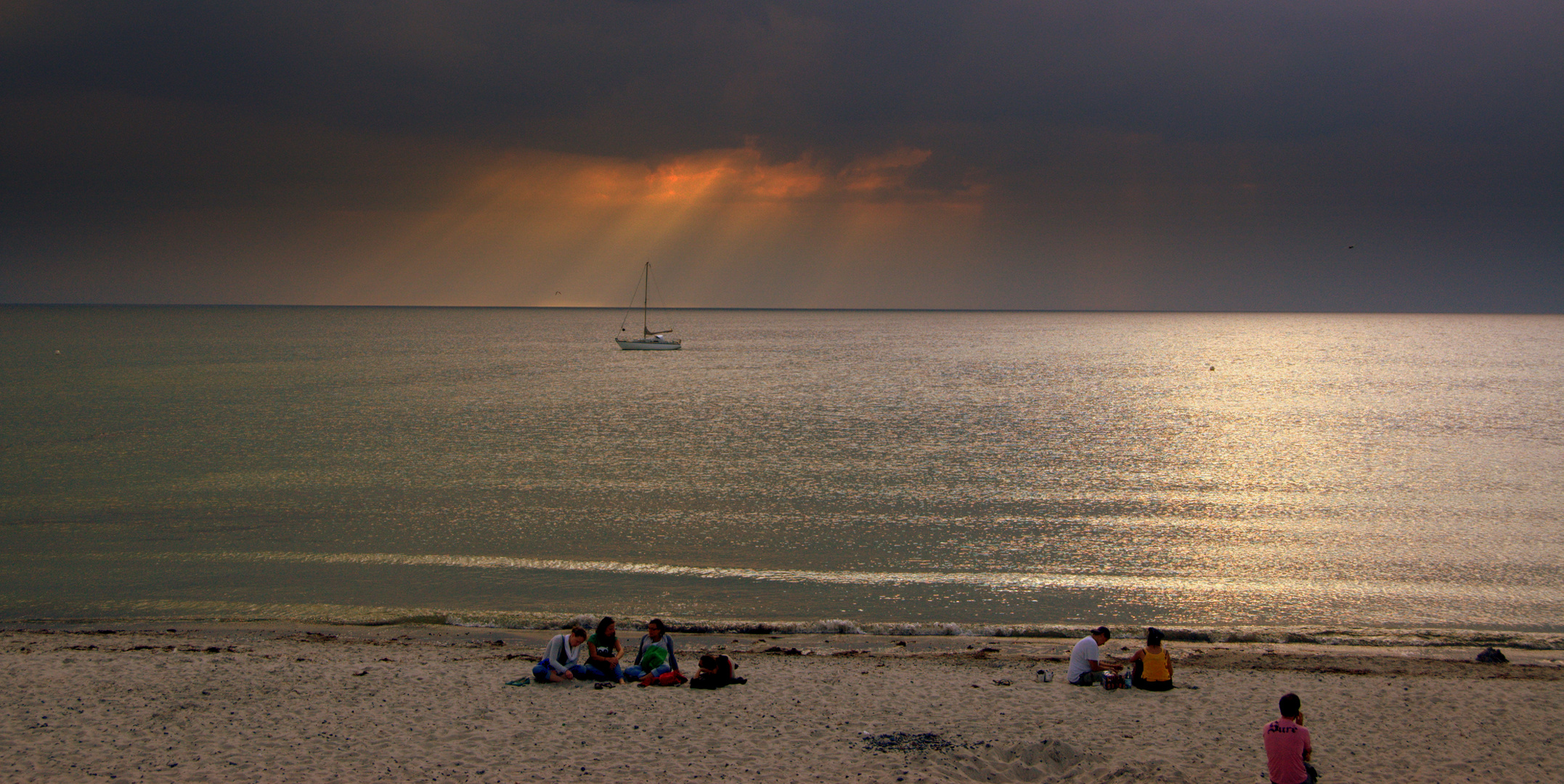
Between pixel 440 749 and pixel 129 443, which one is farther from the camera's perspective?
pixel 129 443

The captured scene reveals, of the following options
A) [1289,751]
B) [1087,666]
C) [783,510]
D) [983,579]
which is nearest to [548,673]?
[1087,666]

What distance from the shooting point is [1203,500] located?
1345 inches

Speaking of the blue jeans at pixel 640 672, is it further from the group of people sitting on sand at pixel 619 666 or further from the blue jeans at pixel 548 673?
the blue jeans at pixel 548 673

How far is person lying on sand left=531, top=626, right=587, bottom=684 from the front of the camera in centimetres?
1512

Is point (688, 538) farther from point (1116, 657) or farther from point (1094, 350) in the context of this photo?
point (1094, 350)

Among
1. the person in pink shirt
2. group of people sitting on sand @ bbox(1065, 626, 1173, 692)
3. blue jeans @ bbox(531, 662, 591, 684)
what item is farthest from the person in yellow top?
blue jeans @ bbox(531, 662, 591, 684)

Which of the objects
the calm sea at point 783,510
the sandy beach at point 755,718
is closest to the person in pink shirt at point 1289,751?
the sandy beach at point 755,718

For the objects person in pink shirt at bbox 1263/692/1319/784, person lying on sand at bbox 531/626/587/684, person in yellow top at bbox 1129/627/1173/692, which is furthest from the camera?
person lying on sand at bbox 531/626/587/684

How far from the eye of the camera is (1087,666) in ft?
50.5

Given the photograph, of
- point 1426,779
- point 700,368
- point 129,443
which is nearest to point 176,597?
point 1426,779

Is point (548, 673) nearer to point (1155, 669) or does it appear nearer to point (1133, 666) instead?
point (1133, 666)

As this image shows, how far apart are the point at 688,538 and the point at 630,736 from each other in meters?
14.9

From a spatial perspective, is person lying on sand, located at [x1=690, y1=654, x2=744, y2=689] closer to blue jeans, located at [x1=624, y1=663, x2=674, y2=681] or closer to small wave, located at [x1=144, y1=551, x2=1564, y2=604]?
blue jeans, located at [x1=624, y1=663, x2=674, y2=681]

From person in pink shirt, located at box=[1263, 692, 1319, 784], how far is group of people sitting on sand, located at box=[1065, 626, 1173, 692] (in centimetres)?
438
